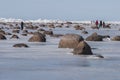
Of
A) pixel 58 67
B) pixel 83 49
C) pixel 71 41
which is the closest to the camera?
pixel 58 67

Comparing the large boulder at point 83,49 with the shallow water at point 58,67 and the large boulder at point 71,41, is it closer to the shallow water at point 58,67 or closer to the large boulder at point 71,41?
the shallow water at point 58,67

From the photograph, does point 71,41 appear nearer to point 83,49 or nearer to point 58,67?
point 83,49

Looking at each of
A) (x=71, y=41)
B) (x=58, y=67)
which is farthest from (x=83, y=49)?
(x=58, y=67)

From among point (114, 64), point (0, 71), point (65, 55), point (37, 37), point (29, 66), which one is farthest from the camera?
point (37, 37)

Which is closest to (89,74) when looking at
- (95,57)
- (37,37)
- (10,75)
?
(10,75)

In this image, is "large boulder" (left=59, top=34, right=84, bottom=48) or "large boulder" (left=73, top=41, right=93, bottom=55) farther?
"large boulder" (left=59, top=34, right=84, bottom=48)

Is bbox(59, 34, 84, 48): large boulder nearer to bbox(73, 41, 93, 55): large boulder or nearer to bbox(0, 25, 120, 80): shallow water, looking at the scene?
bbox(73, 41, 93, 55): large boulder

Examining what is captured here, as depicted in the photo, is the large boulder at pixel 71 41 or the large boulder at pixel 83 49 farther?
the large boulder at pixel 71 41

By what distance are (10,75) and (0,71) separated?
94 cm

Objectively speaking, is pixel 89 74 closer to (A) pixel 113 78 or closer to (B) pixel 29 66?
(A) pixel 113 78

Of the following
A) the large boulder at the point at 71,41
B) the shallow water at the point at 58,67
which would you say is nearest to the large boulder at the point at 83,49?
the shallow water at the point at 58,67

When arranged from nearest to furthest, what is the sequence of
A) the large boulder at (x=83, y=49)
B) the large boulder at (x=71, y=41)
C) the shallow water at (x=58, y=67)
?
the shallow water at (x=58, y=67), the large boulder at (x=83, y=49), the large boulder at (x=71, y=41)

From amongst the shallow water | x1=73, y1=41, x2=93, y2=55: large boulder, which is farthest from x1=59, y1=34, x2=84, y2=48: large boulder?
the shallow water

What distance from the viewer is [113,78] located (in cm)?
1273
